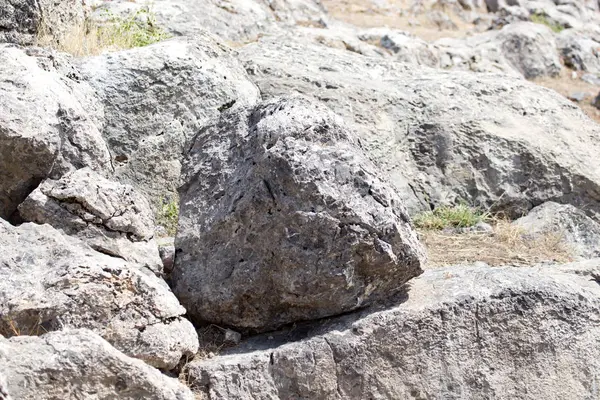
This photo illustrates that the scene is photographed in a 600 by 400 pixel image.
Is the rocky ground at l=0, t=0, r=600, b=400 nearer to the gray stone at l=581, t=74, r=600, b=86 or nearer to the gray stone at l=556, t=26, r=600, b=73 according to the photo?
the gray stone at l=581, t=74, r=600, b=86

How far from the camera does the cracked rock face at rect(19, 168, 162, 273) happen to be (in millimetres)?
4547

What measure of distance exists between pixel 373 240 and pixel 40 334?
65.3 inches

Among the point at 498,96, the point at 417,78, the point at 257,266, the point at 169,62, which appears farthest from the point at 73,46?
the point at 498,96

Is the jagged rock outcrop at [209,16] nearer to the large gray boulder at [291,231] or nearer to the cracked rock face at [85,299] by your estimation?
the large gray boulder at [291,231]

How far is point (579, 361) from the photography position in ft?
15.3

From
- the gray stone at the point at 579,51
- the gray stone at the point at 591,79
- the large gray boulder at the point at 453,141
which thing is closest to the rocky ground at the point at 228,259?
the large gray boulder at the point at 453,141

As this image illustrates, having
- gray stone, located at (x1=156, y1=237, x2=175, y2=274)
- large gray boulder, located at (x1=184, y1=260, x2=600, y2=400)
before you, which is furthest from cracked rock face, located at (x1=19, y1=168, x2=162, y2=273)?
large gray boulder, located at (x1=184, y1=260, x2=600, y2=400)

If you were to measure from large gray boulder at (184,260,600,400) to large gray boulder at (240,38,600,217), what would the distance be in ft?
6.79

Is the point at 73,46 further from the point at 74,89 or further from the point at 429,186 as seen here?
the point at 429,186

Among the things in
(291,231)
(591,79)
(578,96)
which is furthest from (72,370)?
(591,79)

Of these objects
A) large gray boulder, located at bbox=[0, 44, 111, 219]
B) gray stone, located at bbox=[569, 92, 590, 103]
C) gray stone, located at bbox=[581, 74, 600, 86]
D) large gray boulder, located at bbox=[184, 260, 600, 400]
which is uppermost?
large gray boulder, located at bbox=[0, 44, 111, 219]

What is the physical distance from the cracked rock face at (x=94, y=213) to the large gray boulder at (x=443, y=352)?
74 centimetres

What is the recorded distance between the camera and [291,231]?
14.4ft

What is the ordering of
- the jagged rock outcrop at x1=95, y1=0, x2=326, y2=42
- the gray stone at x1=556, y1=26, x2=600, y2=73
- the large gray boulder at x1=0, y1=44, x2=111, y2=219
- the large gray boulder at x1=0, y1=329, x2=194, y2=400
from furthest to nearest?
the gray stone at x1=556, y1=26, x2=600, y2=73
the jagged rock outcrop at x1=95, y1=0, x2=326, y2=42
the large gray boulder at x1=0, y1=44, x2=111, y2=219
the large gray boulder at x1=0, y1=329, x2=194, y2=400
